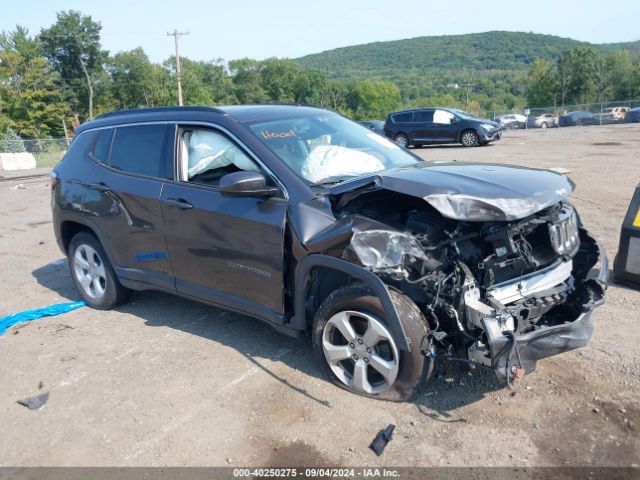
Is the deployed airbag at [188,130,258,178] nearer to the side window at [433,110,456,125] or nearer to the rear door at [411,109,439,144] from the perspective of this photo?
the side window at [433,110,456,125]

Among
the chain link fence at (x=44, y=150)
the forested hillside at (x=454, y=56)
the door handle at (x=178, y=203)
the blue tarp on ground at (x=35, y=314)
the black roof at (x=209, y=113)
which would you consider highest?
the forested hillside at (x=454, y=56)

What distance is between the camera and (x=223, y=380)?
405 cm

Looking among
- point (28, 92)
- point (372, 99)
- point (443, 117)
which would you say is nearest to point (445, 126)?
point (443, 117)

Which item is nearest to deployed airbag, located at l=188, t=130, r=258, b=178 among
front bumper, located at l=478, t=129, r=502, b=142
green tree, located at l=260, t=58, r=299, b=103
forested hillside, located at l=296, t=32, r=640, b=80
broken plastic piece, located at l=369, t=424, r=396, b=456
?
broken plastic piece, located at l=369, t=424, r=396, b=456

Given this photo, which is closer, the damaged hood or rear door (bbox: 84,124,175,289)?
the damaged hood

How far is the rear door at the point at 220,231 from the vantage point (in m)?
3.91

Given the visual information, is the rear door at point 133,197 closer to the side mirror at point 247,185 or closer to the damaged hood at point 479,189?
the side mirror at point 247,185

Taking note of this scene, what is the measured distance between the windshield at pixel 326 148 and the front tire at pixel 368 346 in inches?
36.7

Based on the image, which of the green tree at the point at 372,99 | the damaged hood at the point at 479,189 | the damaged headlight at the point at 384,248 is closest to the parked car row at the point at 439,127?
the damaged hood at the point at 479,189

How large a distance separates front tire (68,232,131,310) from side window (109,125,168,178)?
91cm

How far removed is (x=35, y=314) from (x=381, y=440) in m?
3.91

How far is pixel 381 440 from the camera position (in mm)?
3205

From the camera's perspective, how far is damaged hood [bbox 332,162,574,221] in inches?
129

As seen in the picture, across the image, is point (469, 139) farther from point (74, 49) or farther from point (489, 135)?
point (74, 49)
